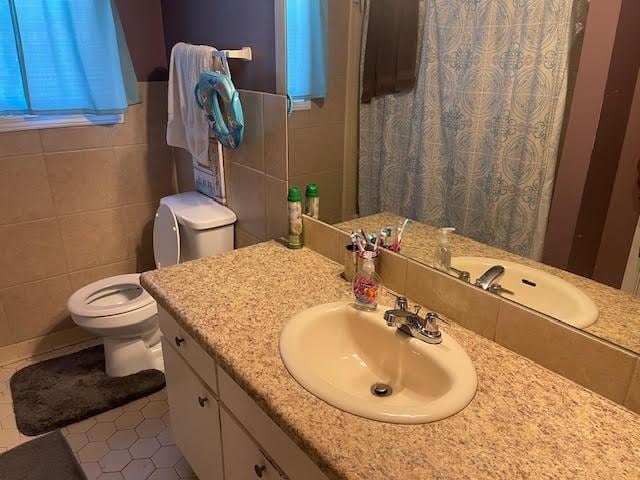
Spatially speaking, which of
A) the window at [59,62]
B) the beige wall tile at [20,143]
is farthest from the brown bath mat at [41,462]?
the window at [59,62]

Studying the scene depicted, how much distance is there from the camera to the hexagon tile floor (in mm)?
1807

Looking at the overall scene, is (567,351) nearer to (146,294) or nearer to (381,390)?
(381,390)

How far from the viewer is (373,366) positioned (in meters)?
1.23

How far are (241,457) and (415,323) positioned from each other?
0.53m

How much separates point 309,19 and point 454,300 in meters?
0.97

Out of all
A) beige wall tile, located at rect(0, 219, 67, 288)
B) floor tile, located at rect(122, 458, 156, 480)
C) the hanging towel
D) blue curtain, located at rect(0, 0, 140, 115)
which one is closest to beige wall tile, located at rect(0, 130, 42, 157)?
blue curtain, located at rect(0, 0, 140, 115)

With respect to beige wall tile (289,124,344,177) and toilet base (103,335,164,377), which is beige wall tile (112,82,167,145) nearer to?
toilet base (103,335,164,377)

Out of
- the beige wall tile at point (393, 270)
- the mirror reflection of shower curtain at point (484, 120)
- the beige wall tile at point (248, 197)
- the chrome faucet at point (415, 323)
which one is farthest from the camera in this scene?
the beige wall tile at point (248, 197)

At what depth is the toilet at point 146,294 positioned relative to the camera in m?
1.98

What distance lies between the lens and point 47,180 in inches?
88.3

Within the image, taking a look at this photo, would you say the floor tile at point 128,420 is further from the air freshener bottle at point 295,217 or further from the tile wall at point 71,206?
the air freshener bottle at point 295,217

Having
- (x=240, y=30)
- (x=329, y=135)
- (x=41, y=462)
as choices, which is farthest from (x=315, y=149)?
(x=41, y=462)

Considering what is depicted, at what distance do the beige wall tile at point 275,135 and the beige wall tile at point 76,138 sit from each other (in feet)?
3.42

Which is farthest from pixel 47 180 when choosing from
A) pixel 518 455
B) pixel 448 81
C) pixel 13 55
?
pixel 518 455
